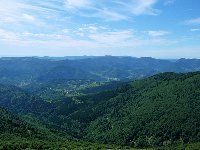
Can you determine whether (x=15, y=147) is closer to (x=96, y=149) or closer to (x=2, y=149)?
(x=2, y=149)

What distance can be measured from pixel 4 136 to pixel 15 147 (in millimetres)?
38284

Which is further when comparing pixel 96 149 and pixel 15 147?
pixel 96 149

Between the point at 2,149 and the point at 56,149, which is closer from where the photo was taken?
the point at 2,149

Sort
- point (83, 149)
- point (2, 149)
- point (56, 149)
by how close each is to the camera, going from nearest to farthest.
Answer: point (2, 149) < point (56, 149) < point (83, 149)

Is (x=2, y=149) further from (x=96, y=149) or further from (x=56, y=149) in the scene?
(x=96, y=149)

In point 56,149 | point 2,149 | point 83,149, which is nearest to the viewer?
point 2,149

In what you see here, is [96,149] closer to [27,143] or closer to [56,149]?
[56,149]

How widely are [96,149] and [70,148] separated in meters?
13.8

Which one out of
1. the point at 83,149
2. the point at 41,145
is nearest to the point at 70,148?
the point at 83,149

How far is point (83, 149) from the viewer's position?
180750 mm

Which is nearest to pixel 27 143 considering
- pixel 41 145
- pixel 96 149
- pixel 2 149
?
pixel 41 145

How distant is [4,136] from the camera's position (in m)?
189

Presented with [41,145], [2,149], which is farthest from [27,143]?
[2,149]

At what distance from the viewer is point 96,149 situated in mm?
183625
